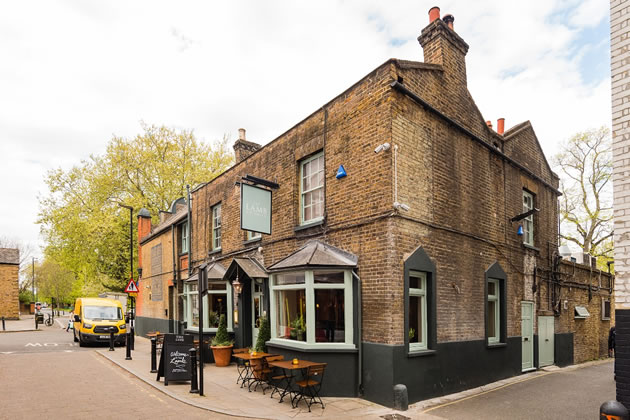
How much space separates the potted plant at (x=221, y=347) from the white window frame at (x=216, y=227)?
3623 millimetres

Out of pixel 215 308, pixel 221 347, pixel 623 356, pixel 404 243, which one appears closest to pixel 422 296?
pixel 404 243

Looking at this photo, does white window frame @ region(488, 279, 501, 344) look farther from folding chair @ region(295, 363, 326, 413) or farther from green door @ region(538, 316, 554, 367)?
folding chair @ region(295, 363, 326, 413)

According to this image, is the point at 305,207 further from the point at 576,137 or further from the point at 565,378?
the point at 576,137

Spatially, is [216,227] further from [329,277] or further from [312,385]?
[312,385]

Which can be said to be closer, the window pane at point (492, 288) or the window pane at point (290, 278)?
the window pane at point (290, 278)

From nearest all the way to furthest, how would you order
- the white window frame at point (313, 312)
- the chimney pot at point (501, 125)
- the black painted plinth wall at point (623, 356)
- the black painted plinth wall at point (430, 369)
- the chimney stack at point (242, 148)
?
the black painted plinth wall at point (623, 356) → the black painted plinth wall at point (430, 369) → the white window frame at point (313, 312) → the chimney pot at point (501, 125) → the chimney stack at point (242, 148)

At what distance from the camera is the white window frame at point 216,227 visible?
16172mm

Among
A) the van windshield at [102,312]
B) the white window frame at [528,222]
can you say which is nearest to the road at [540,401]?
the white window frame at [528,222]

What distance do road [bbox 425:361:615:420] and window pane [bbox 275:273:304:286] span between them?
12.3ft

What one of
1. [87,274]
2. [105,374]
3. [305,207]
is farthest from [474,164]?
[87,274]

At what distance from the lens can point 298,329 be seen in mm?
9852

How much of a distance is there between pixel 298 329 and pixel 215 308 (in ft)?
20.3

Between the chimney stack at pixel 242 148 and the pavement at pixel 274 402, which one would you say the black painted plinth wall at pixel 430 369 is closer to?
the pavement at pixel 274 402

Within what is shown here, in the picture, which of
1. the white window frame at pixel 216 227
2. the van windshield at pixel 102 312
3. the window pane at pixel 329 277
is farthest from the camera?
the van windshield at pixel 102 312
